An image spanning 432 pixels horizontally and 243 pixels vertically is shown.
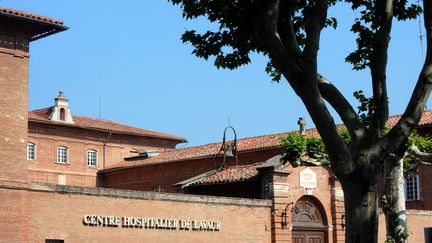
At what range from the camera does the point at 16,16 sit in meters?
24.1

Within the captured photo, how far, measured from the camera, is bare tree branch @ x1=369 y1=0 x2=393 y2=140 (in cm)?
1032

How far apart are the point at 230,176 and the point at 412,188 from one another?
47.6 ft

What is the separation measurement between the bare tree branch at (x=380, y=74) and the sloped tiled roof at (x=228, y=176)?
22.1 m

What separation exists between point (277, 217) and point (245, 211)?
166 centimetres

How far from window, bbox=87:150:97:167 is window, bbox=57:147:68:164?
199cm

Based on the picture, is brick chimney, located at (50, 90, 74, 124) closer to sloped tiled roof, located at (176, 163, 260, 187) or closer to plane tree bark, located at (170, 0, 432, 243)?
sloped tiled roof, located at (176, 163, 260, 187)

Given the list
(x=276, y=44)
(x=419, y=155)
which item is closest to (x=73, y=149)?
(x=419, y=155)

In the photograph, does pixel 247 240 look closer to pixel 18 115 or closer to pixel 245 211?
pixel 245 211

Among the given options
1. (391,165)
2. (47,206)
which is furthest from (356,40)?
(47,206)

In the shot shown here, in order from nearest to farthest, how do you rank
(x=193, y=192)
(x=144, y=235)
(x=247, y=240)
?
(x=144, y=235)
(x=247, y=240)
(x=193, y=192)

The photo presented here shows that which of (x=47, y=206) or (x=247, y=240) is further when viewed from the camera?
Result: (x=247, y=240)

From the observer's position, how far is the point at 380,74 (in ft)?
34.1

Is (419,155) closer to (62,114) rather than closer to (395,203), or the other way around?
(395,203)

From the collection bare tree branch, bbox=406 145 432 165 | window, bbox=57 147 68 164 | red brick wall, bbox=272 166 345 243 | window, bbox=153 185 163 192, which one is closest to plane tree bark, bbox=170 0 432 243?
bare tree branch, bbox=406 145 432 165
